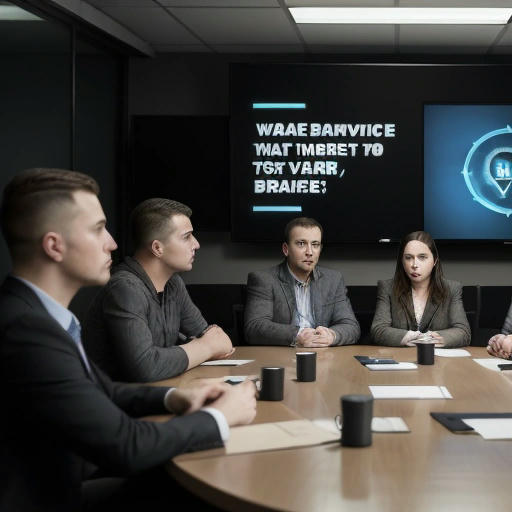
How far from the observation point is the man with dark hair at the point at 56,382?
4.69 ft

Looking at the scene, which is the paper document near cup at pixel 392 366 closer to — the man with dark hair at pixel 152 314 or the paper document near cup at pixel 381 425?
the man with dark hair at pixel 152 314

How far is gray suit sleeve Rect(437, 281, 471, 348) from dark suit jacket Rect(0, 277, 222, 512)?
2.29 metres

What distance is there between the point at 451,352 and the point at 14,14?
308 cm

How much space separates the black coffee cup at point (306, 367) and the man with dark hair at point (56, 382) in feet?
2.39

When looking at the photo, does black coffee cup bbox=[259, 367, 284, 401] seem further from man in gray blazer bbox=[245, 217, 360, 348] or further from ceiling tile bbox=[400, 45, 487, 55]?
ceiling tile bbox=[400, 45, 487, 55]

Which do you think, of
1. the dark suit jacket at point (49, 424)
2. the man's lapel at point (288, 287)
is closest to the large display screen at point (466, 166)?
the man's lapel at point (288, 287)

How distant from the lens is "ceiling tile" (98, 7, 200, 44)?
5.05m

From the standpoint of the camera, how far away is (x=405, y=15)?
5.04m

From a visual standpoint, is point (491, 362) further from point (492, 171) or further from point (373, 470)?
point (492, 171)

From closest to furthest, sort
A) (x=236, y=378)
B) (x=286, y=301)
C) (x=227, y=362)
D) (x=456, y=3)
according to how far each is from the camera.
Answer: (x=236, y=378) < (x=227, y=362) < (x=286, y=301) < (x=456, y=3)

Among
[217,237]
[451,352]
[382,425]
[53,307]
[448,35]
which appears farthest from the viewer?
[217,237]

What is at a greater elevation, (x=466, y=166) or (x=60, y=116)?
(x=60, y=116)

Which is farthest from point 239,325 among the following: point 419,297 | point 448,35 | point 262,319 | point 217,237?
point 448,35

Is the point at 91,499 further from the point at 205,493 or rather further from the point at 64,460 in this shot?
the point at 205,493
